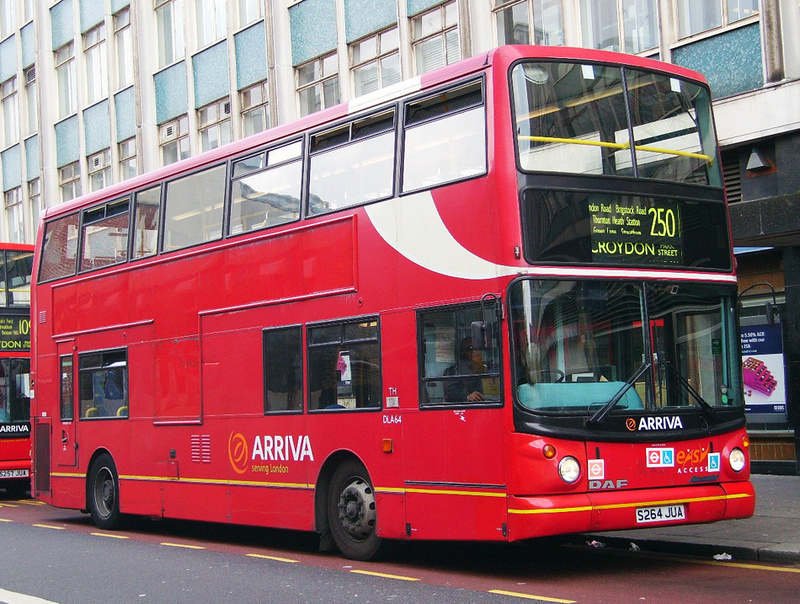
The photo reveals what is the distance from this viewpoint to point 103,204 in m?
16.8

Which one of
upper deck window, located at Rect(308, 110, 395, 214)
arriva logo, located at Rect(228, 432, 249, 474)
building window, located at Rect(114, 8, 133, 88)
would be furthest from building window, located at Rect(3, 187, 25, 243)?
upper deck window, located at Rect(308, 110, 395, 214)

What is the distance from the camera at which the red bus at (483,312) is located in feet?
32.7

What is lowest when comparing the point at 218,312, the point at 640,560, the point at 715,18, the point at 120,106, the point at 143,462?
the point at 640,560

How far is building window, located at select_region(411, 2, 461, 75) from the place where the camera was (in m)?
23.0

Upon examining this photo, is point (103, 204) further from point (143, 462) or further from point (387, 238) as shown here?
point (387, 238)

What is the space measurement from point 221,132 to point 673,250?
69.1ft

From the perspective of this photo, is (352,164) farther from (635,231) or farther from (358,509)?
(358,509)

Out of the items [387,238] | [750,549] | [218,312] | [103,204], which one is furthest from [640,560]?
[103,204]

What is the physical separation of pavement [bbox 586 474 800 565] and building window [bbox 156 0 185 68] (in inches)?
898

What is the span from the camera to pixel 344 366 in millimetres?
12031

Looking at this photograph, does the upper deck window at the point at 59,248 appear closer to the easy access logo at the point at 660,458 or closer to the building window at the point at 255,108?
the easy access logo at the point at 660,458

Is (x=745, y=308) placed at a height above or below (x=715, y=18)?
below

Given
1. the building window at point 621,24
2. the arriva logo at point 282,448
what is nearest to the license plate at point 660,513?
the arriva logo at point 282,448

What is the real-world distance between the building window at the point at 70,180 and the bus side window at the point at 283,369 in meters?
25.9
